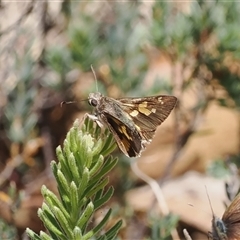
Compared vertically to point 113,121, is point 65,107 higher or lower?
lower

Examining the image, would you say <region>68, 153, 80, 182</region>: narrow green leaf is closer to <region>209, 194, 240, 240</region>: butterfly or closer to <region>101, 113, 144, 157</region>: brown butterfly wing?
<region>101, 113, 144, 157</region>: brown butterfly wing

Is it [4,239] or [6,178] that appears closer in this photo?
[4,239]

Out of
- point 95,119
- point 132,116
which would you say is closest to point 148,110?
point 132,116

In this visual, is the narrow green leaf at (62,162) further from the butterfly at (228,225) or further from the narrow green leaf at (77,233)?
the butterfly at (228,225)

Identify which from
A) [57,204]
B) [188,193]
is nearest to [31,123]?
[188,193]

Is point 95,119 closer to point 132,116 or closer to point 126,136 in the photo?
point 126,136

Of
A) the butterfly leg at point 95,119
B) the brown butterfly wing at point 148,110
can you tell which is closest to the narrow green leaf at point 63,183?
the butterfly leg at point 95,119

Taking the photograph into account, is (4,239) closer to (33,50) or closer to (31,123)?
(31,123)
